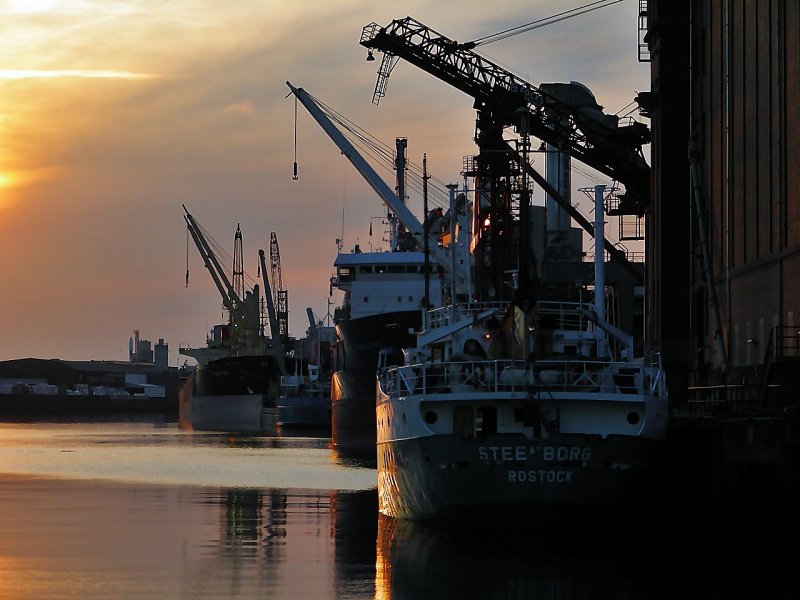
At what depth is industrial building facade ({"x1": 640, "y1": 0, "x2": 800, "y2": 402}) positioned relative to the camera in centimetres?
5331

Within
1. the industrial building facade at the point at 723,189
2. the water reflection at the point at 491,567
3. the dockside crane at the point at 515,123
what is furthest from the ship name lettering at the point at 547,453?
the dockside crane at the point at 515,123

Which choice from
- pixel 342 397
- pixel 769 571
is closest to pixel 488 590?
pixel 769 571

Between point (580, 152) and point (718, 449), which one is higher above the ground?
point (580, 152)

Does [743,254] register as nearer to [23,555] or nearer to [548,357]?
[548,357]

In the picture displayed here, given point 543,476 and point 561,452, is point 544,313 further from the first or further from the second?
point 543,476

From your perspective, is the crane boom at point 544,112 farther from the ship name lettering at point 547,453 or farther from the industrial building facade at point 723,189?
the ship name lettering at point 547,453

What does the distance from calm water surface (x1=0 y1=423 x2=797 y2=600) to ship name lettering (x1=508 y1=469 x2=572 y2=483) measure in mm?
1094

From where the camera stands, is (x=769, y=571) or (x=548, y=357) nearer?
(x=769, y=571)

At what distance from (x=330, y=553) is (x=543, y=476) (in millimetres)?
4990

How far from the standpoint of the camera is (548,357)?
38.3 metres

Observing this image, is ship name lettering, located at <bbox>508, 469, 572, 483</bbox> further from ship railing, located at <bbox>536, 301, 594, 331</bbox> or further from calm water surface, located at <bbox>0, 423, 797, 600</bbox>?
ship railing, located at <bbox>536, 301, 594, 331</bbox>

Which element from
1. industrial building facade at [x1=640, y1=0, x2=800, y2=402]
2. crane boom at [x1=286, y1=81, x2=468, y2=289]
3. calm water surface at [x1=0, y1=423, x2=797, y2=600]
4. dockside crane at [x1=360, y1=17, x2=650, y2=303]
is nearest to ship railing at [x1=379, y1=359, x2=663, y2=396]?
calm water surface at [x1=0, y1=423, x2=797, y2=600]

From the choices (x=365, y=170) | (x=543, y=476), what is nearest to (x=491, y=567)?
(x=543, y=476)

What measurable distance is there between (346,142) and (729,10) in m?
49.2
